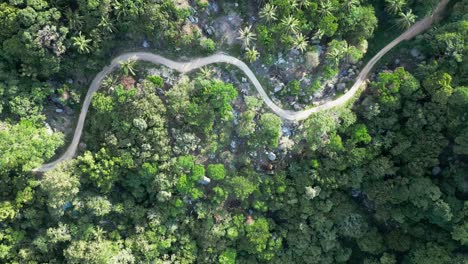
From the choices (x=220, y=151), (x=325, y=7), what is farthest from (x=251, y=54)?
(x=220, y=151)

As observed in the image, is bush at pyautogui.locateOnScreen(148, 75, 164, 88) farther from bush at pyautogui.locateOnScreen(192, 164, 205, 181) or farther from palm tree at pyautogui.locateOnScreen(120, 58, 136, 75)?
bush at pyautogui.locateOnScreen(192, 164, 205, 181)

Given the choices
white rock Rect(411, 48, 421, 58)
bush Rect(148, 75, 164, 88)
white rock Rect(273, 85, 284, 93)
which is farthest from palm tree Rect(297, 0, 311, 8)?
bush Rect(148, 75, 164, 88)

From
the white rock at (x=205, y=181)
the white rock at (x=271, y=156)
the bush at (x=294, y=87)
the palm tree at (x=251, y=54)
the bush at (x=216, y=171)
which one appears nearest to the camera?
the palm tree at (x=251, y=54)

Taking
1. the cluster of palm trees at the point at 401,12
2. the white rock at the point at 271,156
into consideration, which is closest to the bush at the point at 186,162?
the white rock at the point at 271,156

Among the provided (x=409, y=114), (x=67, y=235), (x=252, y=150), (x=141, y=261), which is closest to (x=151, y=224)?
(x=141, y=261)

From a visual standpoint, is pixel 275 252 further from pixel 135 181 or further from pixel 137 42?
pixel 137 42

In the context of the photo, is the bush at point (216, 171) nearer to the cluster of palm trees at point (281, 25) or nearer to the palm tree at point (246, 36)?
the cluster of palm trees at point (281, 25)
